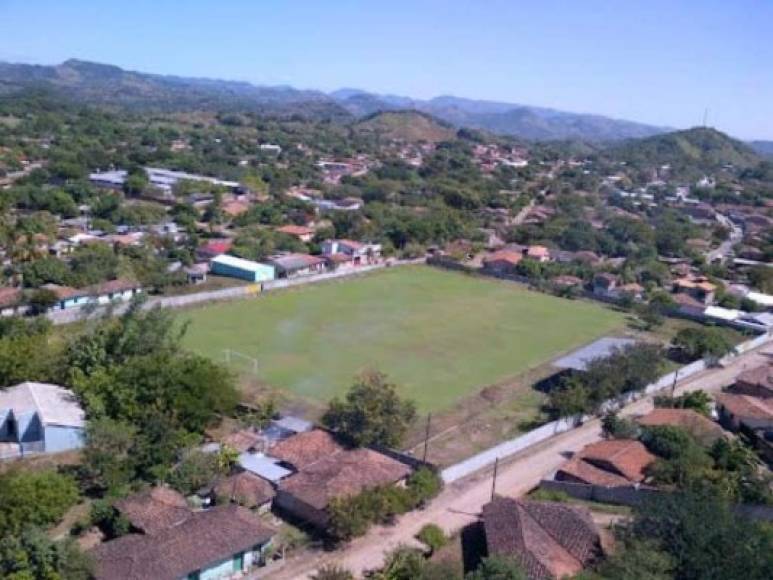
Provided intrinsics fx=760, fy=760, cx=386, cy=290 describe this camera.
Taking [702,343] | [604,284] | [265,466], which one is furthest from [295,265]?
[265,466]

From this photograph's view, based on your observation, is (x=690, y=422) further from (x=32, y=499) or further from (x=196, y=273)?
(x=196, y=273)

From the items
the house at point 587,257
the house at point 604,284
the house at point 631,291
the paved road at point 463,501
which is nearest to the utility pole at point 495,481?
the paved road at point 463,501

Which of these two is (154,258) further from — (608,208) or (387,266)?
(608,208)

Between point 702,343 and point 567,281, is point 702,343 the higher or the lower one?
the higher one

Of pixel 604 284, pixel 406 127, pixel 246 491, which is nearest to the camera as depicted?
pixel 246 491

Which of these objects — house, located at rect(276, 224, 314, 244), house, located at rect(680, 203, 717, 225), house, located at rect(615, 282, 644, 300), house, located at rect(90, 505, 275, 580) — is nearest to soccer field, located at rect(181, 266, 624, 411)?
house, located at rect(615, 282, 644, 300)

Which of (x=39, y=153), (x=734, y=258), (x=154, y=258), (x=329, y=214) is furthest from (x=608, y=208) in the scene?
(x=39, y=153)

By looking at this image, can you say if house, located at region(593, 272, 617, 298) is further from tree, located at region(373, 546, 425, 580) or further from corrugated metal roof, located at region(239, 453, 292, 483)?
tree, located at region(373, 546, 425, 580)
